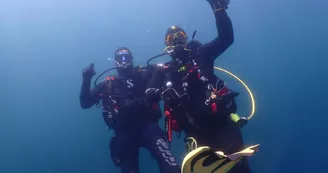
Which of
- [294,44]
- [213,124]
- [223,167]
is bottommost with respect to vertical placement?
[223,167]

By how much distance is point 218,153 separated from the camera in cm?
378

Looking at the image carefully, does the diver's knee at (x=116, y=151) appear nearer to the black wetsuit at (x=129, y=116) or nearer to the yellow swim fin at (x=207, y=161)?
the black wetsuit at (x=129, y=116)

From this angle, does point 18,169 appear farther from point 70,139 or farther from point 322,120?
point 322,120

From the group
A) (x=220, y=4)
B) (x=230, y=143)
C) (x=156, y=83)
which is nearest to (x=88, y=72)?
(x=156, y=83)

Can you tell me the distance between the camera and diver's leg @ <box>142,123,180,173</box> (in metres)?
5.98

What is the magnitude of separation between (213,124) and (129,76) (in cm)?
297

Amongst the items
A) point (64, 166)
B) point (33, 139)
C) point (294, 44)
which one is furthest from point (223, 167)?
point (294, 44)

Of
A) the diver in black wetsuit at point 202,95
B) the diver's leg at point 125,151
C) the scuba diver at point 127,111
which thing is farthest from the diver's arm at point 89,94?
the diver in black wetsuit at point 202,95

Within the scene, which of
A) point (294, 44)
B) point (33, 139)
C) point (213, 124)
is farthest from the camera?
point (294, 44)

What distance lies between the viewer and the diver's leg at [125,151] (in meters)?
6.82

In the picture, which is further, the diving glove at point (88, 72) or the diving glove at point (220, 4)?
the diving glove at point (88, 72)

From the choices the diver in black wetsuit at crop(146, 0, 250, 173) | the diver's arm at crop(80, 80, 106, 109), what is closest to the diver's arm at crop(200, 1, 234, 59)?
the diver in black wetsuit at crop(146, 0, 250, 173)

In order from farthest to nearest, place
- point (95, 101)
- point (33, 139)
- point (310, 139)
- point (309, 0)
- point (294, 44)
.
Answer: point (309, 0), point (294, 44), point (33, 139), point (310, 139), point (95, 101)

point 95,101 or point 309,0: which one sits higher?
point 309,0
